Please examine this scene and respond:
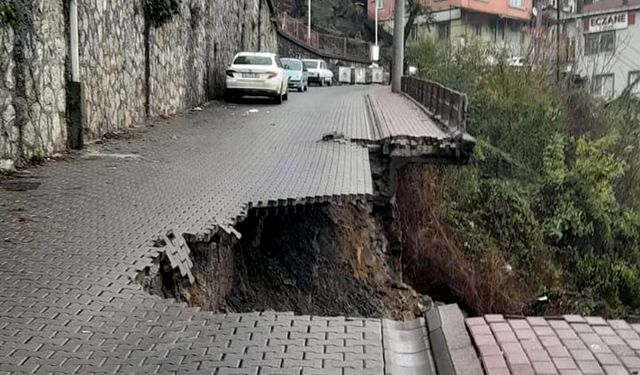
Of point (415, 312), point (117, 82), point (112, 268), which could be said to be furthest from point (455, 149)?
point (112, 268)

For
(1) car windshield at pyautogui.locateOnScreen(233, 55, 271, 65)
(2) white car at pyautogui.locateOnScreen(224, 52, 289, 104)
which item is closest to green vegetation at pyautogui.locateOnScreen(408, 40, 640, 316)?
(2) white car at pyautogui.locateOnScreen(224, 52, 289, 104)

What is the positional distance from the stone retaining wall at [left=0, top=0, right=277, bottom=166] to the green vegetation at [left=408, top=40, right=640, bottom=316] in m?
8.06

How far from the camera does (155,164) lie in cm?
1172

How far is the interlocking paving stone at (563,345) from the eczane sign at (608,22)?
46.1 meters

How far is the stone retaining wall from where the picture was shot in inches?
423

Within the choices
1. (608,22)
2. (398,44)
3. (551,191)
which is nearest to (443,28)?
(608,22)

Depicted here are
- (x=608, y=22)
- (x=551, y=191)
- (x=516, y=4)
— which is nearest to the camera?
(x=551, y=191)

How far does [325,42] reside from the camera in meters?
64.9

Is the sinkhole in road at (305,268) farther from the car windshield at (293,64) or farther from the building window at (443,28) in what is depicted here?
the building window at (443,28)

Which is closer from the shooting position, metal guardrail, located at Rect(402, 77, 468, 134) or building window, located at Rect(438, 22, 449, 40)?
metal guardrail, located at Rect(402, 77, 468, 134)

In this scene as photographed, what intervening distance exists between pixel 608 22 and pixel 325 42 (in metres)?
24.1

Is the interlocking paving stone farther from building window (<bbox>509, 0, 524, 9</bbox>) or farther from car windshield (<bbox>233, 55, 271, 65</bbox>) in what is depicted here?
building window (<bbox>509, 0, 524, 9</bbox>)

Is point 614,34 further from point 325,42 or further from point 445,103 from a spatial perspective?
point 445,103

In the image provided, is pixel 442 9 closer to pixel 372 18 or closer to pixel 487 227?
pixel 372 18
